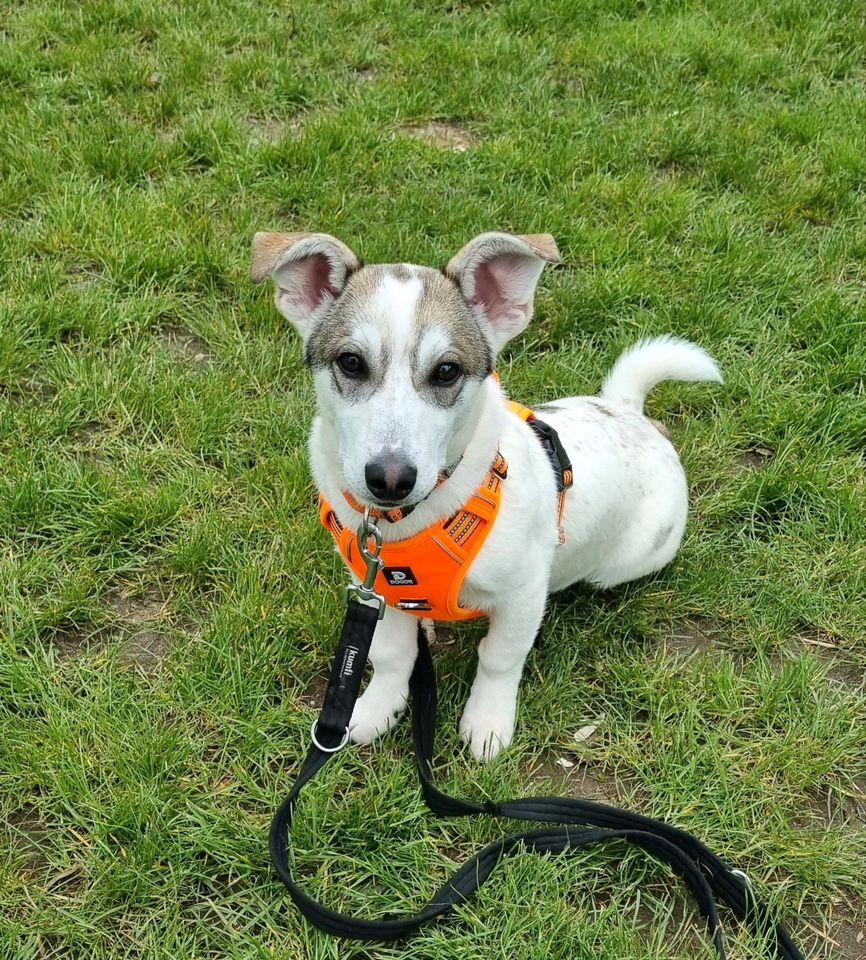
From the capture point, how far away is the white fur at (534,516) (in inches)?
106

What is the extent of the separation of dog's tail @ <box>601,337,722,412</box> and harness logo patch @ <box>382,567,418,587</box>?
1526mm

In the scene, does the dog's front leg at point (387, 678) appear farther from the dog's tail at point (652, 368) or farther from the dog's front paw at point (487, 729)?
the dog's tail at point (652, 368)

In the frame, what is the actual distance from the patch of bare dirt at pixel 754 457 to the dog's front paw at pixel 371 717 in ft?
7.09

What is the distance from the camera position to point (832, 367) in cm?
440

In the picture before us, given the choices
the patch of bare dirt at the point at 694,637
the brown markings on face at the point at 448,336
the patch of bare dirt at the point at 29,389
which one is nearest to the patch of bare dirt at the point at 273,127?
the patch of bare dirt at the point at 29,389

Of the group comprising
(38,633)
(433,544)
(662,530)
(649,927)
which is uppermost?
(433,544)

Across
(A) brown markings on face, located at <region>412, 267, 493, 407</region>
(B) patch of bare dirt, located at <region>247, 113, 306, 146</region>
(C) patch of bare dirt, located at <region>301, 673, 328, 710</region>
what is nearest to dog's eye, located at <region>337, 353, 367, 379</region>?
(A) brown markings on face, located at <region>412, 267, 493, 407</region>

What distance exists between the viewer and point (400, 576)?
2.64 meters

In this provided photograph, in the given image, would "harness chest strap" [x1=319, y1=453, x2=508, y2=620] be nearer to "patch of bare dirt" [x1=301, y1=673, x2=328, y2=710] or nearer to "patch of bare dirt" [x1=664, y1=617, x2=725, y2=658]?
"patch of bare dirt" [x1=301, y1=673, x2=328, y2=710]

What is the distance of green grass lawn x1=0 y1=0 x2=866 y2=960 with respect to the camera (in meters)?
2.69

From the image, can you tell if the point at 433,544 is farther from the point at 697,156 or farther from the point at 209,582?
the point at 697,156

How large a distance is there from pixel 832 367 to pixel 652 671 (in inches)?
84.9

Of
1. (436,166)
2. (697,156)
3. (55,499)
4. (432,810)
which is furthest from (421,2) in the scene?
(432,810)

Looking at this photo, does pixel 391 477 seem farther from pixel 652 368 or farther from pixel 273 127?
pixel 273 127
